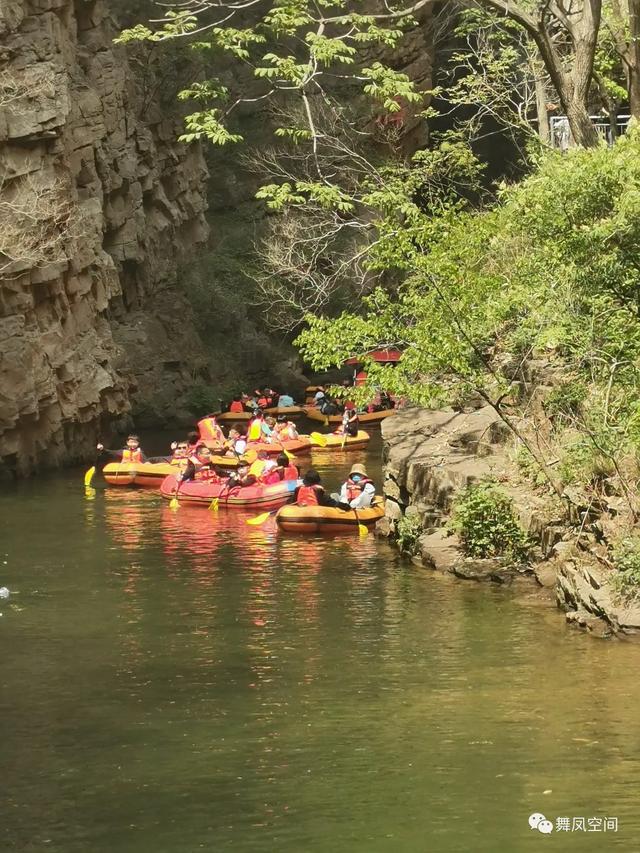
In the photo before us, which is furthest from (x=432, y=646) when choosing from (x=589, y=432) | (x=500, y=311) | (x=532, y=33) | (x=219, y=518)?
(x=219, y=518)

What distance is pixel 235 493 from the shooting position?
2673 cm

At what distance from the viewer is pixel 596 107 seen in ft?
124

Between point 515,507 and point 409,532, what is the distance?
2618 millimetres

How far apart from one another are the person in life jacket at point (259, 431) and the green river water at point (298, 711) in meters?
11.3

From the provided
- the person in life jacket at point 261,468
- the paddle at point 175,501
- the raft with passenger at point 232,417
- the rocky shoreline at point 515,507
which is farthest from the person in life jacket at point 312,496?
the raft with passenger at point 232,417

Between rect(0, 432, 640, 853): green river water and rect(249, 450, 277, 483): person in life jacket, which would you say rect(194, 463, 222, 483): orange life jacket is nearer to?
rect(249, 450, 277, 483): person in life jacket

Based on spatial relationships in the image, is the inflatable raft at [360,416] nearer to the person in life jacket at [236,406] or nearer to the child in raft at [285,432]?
the person in life jacket at [236,406]

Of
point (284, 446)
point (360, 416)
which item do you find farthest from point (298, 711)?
point (360, 416)

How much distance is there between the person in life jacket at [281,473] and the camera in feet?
89.8

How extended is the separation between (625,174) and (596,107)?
71.0ft

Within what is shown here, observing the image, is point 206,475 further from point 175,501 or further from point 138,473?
point 138,473

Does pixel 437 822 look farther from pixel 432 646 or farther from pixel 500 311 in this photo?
pixel 500 311

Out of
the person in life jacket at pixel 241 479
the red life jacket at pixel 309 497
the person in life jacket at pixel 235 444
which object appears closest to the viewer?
the red life jacket at pixel 309 497

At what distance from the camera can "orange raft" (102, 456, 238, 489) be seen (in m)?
29.2
